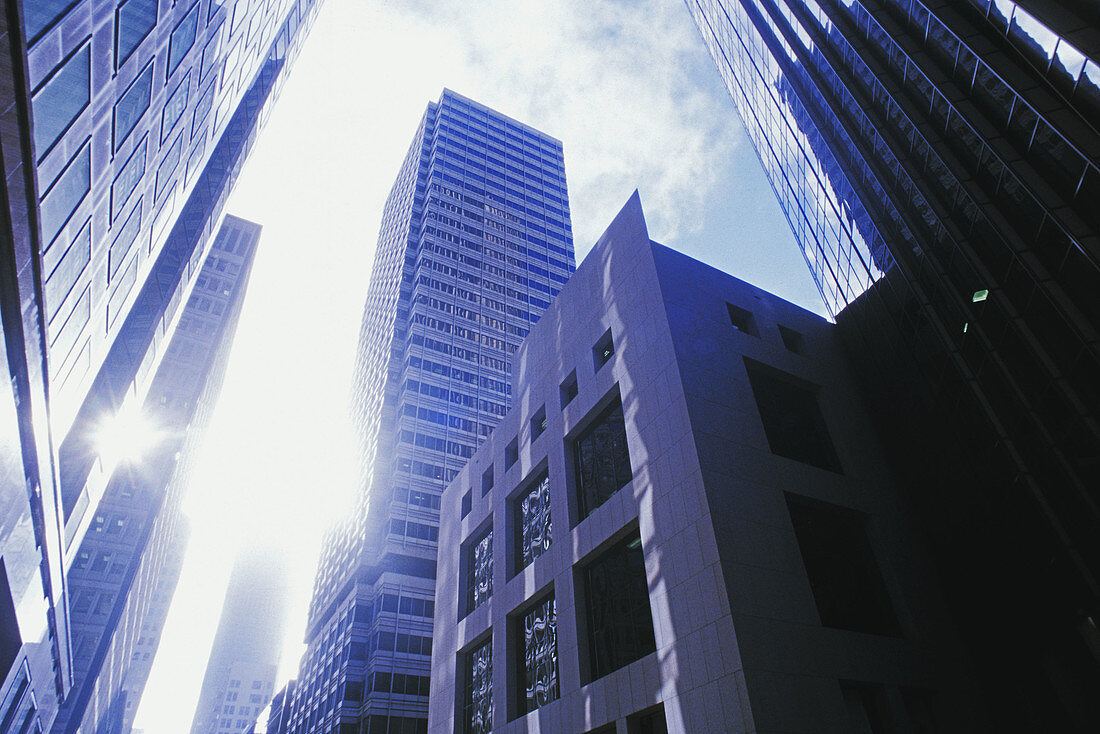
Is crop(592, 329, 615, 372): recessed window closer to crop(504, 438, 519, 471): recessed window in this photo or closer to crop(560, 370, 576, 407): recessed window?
crop(560, 370, 576, 407): recessed window

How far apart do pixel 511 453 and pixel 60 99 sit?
77.5 feet

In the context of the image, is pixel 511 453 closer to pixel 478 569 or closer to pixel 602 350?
pixel 478 569

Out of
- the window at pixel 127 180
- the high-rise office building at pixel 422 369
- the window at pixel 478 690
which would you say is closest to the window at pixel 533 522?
the window at pixel 478 690

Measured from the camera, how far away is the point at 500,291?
9669 cm

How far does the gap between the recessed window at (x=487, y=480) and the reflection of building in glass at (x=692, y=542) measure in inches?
124

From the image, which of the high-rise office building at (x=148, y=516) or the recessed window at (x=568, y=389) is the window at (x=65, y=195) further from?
the high-rise office building at (x=148, y=516)

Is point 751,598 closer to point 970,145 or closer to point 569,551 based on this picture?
point 569,551

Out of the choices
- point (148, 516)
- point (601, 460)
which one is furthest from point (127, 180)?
point (148, 516)

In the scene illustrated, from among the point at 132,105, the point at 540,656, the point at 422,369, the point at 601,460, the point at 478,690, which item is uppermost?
the point at 422,369

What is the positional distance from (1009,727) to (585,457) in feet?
54.6

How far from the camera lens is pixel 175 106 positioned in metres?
24.1

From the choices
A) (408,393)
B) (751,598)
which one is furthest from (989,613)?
(408,393)

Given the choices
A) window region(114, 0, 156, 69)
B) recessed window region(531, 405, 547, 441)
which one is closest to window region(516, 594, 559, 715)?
recessed window region(531, 405, 547, 441)

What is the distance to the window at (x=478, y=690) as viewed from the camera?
26750 mm
